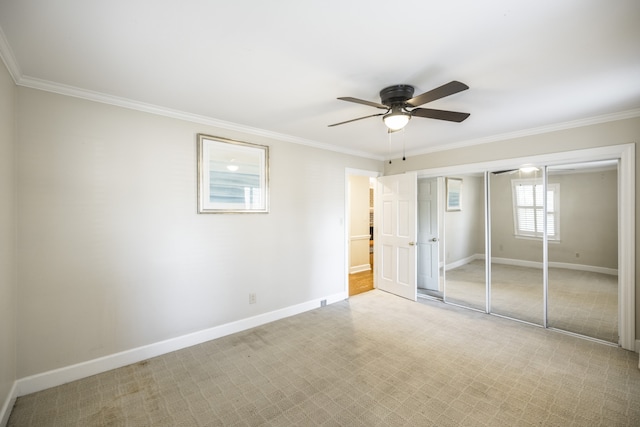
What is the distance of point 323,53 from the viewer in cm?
177

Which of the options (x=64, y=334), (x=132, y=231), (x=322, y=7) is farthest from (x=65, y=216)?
(x=322, y=7)

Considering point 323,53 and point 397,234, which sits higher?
point 323,53

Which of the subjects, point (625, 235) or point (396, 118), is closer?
point (396, 118)

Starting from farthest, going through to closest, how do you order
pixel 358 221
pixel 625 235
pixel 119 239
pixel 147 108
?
pixel 358 221, pixel 625 235, pixel 147 108, pixel 119 239

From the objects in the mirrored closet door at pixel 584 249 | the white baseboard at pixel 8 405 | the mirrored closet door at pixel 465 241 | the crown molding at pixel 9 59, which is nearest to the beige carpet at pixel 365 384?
the white baseboard at pixel 8 405

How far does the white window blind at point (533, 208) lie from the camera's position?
3.41m

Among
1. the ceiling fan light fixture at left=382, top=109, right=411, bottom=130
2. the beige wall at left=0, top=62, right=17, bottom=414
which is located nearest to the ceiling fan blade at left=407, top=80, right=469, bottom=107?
the ceiling fan light fixture at left=382, top=109, right=411, bottom=130

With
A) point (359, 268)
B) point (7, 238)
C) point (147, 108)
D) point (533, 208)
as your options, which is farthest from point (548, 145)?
point (7, 238)

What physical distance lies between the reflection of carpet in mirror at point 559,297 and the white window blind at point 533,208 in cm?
50

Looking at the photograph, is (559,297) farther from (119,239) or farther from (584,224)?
(119,239)

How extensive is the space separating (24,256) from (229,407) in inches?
79.2

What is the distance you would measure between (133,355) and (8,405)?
800 mm

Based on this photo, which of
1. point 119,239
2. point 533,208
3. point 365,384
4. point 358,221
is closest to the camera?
point 365,384

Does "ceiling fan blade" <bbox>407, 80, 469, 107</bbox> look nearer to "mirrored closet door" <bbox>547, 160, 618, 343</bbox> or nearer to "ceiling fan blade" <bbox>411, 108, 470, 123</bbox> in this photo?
"ceiling fan blade" <bbox>411, 108, 470, 123</bbox>
